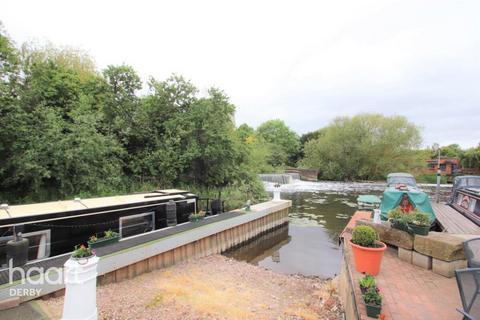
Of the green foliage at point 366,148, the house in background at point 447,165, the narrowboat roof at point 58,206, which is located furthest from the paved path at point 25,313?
the house in background at point 447,165

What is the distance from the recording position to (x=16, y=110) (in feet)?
26.0

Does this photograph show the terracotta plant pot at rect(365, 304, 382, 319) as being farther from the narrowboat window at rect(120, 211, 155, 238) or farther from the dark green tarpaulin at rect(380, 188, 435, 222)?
the narrowboat window at rect(120, 211, 155, 238)

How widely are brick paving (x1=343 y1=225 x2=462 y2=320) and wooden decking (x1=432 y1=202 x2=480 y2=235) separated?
2.49 meters

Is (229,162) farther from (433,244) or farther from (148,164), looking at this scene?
(433,244)

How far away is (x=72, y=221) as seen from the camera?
17.2 ft

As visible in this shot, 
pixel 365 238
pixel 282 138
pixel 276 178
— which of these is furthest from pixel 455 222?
pixel 282 138

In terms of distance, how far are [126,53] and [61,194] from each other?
8.59 m

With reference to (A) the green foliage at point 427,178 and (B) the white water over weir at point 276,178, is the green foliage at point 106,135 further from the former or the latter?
(A) the green foliage at point 427,178

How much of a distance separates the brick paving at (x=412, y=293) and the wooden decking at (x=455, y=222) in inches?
98.1

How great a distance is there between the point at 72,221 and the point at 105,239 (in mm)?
816

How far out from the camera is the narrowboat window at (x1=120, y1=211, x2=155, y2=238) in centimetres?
637

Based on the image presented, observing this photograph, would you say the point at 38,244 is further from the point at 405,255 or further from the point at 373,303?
the point at 405,255

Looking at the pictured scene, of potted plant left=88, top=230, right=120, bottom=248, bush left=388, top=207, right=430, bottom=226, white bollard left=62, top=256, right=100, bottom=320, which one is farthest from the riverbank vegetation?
bush left=388, top=207, right=430, bottom=226

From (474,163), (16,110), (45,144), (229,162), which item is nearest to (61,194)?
(45,144)
